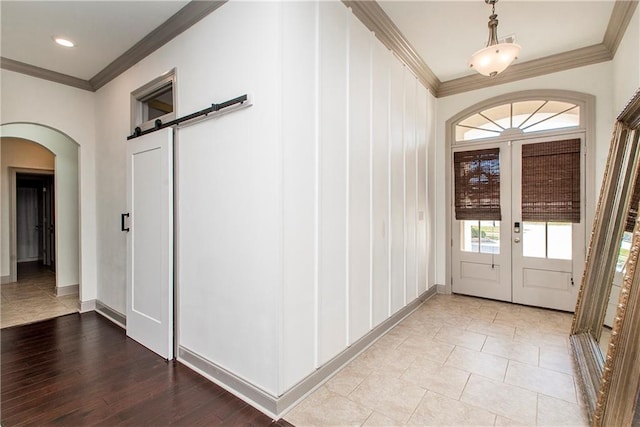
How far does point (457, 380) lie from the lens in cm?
245

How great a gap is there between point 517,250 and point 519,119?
1918mm

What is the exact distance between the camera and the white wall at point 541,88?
373 cm

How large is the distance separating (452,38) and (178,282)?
160 inches

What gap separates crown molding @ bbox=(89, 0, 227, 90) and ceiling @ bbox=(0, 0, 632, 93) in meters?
0.05

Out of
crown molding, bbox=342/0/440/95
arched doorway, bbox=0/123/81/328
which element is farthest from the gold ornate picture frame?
arched doorway, bbox=0/123/81/328

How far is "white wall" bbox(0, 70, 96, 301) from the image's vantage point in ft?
12.0

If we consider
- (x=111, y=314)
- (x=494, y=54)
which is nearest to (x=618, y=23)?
(x=494, y=54)

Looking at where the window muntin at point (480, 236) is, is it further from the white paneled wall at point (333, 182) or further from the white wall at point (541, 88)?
the white paneled wall at point (333, 182)

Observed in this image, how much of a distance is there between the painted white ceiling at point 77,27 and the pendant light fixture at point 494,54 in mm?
2586

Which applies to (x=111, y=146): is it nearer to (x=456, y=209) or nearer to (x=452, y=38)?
(x=452, y=38)

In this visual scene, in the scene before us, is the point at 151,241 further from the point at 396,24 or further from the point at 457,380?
the point at 396,24

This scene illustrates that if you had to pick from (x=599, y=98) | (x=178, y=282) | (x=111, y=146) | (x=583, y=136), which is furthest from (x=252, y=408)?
(x=599, y=98)

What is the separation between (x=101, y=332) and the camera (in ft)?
11.4

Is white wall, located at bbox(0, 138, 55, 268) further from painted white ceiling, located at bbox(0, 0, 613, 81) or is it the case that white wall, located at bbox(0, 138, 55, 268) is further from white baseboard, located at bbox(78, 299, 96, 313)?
painted white ceiling, located at bbox(0, 0, 613, 81)
